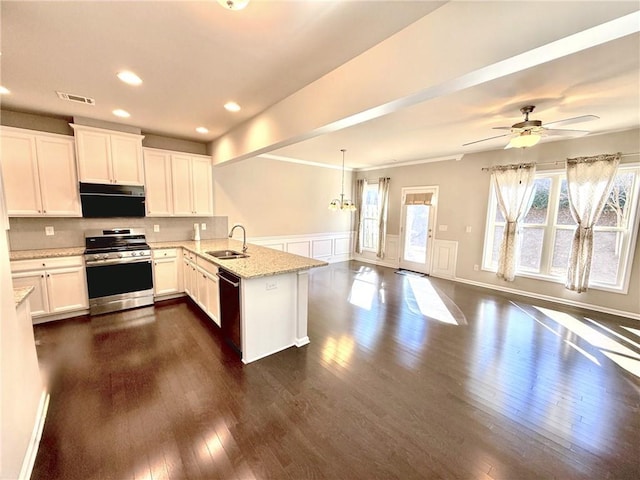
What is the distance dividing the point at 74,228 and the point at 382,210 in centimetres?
620

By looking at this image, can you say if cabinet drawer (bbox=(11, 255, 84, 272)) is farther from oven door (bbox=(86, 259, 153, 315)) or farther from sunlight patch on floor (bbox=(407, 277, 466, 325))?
sunlight patch on floor (bbox=(407, 277, 466, 325))

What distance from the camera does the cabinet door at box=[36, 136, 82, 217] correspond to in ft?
10.8

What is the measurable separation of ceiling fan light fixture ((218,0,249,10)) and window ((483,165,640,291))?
17.5 ft

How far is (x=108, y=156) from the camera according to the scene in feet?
11.9

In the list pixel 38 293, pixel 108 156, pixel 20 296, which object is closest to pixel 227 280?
pixel 20 296

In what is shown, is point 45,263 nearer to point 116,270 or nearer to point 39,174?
point 116,270

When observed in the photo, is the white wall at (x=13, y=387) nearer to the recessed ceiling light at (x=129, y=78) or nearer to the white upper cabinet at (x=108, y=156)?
the recessed ceiling light at (x=129, y=78)

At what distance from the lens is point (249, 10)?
1.53 m

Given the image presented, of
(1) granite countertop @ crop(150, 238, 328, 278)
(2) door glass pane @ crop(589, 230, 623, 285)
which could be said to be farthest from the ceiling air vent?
(2) door glass pane @ crop(589, 230, 623, 285)

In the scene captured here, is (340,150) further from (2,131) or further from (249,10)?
(2,131)

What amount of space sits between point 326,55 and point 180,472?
2.92m

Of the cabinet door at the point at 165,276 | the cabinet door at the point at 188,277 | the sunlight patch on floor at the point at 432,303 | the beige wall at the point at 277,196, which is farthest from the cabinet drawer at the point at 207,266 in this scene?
the sunlight patch on floor at the point at 432,303

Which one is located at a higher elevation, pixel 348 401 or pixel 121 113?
pixel 121 113

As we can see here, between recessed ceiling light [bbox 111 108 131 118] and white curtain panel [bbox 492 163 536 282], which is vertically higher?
recessed ceiling light [bbox 111 108 131 118]
